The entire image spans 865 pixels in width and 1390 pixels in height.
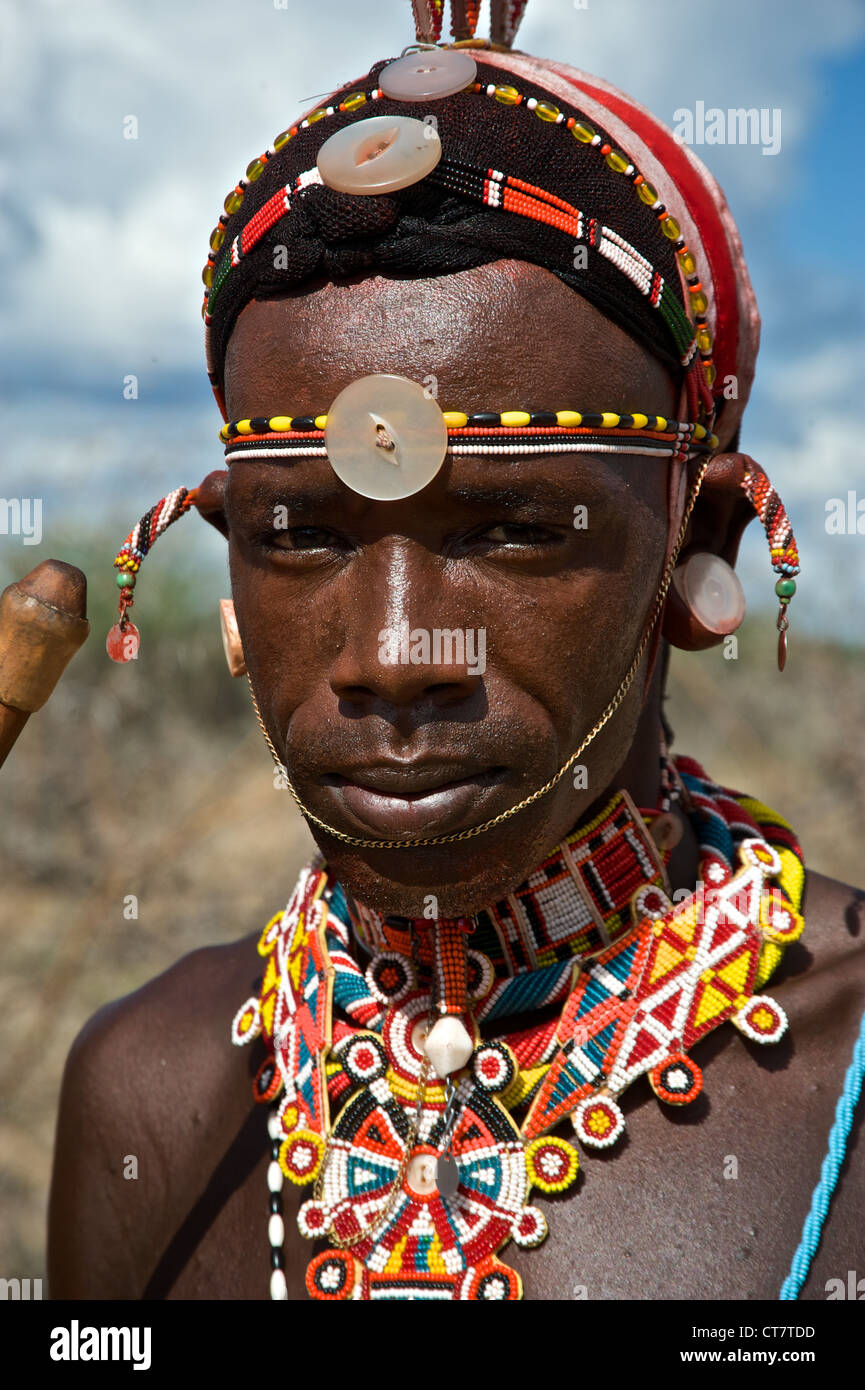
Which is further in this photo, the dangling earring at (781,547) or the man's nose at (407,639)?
the dangling earring at (781,547)

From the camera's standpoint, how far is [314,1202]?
2250 mm

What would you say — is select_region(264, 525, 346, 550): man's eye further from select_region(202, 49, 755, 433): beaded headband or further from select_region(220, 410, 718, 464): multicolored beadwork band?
select_region(202, 49, 755, 433): beaded headband

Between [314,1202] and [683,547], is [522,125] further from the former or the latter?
[314,1202]

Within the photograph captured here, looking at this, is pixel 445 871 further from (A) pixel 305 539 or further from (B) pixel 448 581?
(A) pixel 305 539

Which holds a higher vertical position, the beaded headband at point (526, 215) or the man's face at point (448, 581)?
the beaded headband at point (526, 215)

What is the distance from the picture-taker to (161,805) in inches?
394

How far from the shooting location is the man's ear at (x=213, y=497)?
8.00 ft

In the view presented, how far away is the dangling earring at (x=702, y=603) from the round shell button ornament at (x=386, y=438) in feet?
2.04

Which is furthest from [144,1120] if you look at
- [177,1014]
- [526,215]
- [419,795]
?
[526,215]

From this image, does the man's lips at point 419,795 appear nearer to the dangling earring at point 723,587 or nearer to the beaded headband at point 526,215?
the dangling earring at point 723,587

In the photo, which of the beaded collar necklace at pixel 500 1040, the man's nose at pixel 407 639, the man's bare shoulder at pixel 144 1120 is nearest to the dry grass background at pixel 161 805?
the man's bare shoulder at pixel 144 1120
